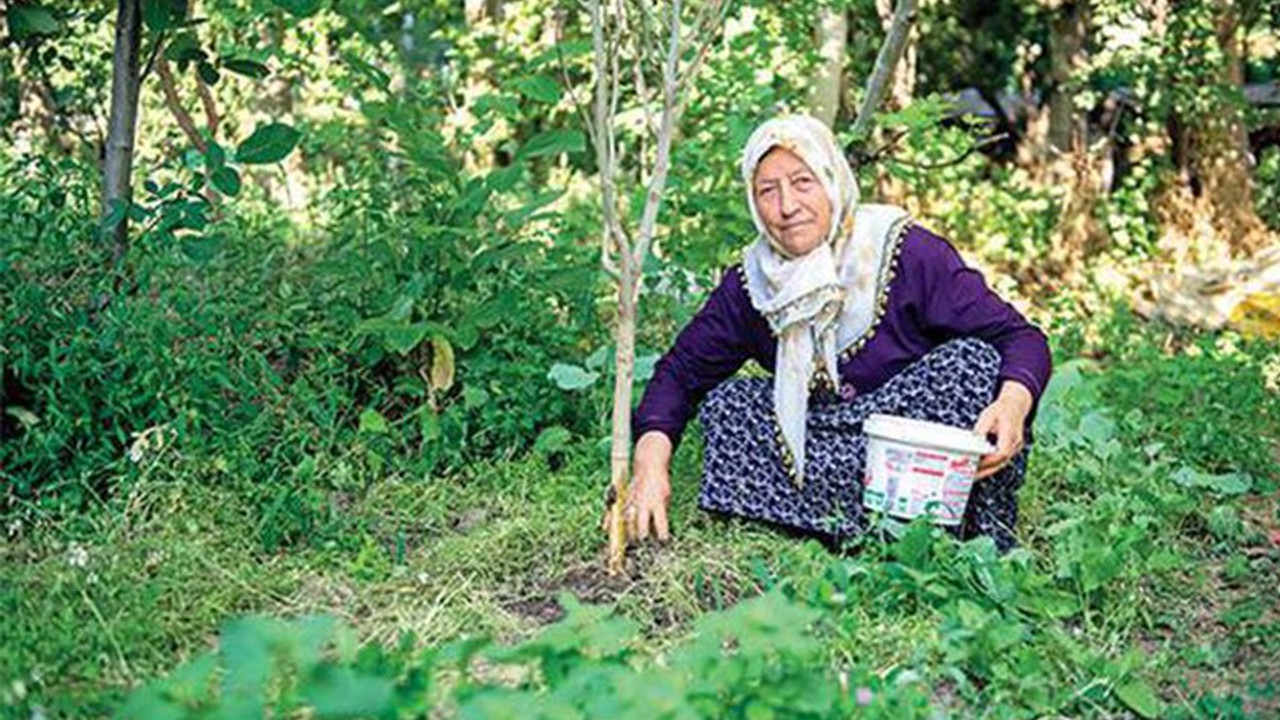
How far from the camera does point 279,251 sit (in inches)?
210

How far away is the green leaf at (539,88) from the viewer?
13.1 ft

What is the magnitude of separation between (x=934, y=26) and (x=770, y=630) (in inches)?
355

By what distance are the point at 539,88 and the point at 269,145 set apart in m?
0.70

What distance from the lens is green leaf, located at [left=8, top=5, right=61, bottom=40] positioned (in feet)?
12.8

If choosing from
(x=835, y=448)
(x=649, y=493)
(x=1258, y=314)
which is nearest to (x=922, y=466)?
(x=835, y=448)

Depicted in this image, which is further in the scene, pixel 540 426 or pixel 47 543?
pixel 540 426

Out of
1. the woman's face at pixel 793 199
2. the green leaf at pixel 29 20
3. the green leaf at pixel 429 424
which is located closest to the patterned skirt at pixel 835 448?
the woman's face at pixel 793 199

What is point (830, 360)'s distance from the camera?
3.67m

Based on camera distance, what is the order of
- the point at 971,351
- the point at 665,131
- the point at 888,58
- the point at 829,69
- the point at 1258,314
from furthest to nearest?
the point at 829,69
the point at 1258,314
the point at 888,58
the point at 971,351
the point at 665,131

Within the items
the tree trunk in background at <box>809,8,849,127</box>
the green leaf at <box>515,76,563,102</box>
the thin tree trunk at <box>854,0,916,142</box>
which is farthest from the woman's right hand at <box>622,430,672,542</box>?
the tree trunk in background at <box>809,8,849,127</box>

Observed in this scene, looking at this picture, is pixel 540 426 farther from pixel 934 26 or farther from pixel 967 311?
pixel 934 26

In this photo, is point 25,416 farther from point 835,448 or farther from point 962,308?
point 962,308

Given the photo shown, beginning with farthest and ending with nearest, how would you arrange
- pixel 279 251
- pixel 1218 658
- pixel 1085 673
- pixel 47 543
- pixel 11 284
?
1. pixel 279 251
2. pixel 11 284
3. pixel 47 543
4. pixel 1218 658
5. pixel 1085 673

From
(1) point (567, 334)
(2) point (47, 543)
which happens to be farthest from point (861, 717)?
(1) point (567, 334)
